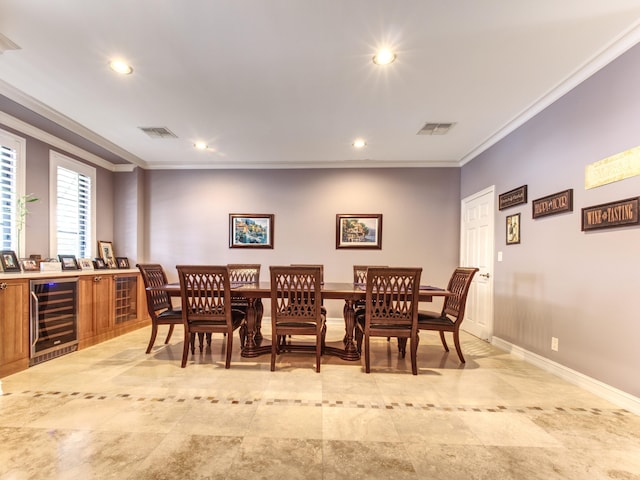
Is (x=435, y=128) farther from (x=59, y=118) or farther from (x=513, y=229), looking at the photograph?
(x=59, y=118)

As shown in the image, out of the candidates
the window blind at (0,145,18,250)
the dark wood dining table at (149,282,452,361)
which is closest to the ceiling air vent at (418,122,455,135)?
the dark wood dining table at (149,282,452,361)

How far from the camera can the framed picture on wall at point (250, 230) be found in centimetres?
508

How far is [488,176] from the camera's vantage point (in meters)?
4.05

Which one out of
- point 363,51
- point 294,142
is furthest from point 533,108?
point 294,142

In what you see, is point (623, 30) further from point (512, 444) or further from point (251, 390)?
point (251, 390)

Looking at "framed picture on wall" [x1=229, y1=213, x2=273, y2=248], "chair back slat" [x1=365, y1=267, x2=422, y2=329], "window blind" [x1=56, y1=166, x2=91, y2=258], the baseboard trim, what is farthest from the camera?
"framed picture on wall" [x1=229, y1=213, x2=273, y2=248]

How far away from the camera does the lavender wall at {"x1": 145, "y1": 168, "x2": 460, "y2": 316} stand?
4.95 meters

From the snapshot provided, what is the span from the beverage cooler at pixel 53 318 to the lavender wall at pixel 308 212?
6.29 ft

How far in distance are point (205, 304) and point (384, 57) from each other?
2.58 meters

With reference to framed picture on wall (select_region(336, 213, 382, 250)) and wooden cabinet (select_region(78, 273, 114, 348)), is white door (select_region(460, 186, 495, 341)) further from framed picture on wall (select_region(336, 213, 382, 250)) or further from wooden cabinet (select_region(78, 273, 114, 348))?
wooden cabinet (select_region(78, 273, 114, 348))

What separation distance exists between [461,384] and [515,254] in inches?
67.8

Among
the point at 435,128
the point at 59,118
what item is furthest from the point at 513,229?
the point at 59,118

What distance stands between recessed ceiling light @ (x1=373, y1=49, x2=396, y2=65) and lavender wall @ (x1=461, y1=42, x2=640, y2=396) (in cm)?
165

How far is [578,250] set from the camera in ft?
8.38
